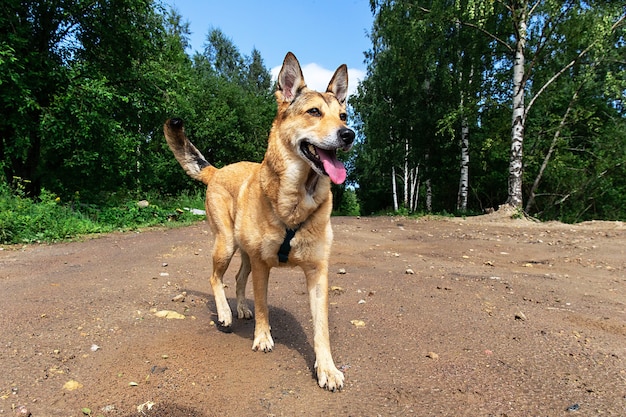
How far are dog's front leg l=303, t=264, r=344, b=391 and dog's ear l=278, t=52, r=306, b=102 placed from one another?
4.99 ft

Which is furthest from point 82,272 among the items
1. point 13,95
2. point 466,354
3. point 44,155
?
point 44,155

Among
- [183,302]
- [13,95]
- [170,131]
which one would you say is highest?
[13,95]

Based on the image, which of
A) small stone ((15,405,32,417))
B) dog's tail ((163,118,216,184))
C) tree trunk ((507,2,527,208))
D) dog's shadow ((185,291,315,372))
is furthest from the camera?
tree trunk ((507,2,527,208))

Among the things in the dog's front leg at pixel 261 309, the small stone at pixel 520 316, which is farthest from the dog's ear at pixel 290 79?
the small stone at pixel 520 316

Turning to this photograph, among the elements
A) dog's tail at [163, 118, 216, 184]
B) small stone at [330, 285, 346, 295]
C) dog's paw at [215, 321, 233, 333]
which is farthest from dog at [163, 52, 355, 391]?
small stone at [330, 285, 346, 295]

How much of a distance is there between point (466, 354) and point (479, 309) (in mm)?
1177

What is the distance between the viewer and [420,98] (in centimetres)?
2089

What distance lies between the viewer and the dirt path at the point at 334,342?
2299 millimetres

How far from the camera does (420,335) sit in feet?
10.8

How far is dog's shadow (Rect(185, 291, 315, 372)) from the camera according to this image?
3.13m

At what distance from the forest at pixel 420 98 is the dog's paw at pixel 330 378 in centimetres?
963

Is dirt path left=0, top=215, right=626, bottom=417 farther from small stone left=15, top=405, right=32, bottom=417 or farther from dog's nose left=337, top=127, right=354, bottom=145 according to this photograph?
dog's nose left=337, top=127, right=354, bottom=145

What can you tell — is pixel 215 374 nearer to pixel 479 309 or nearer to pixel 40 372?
pixel 40 372

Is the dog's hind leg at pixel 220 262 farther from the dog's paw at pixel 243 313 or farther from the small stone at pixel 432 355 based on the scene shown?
the small stone at pixel 432 355
